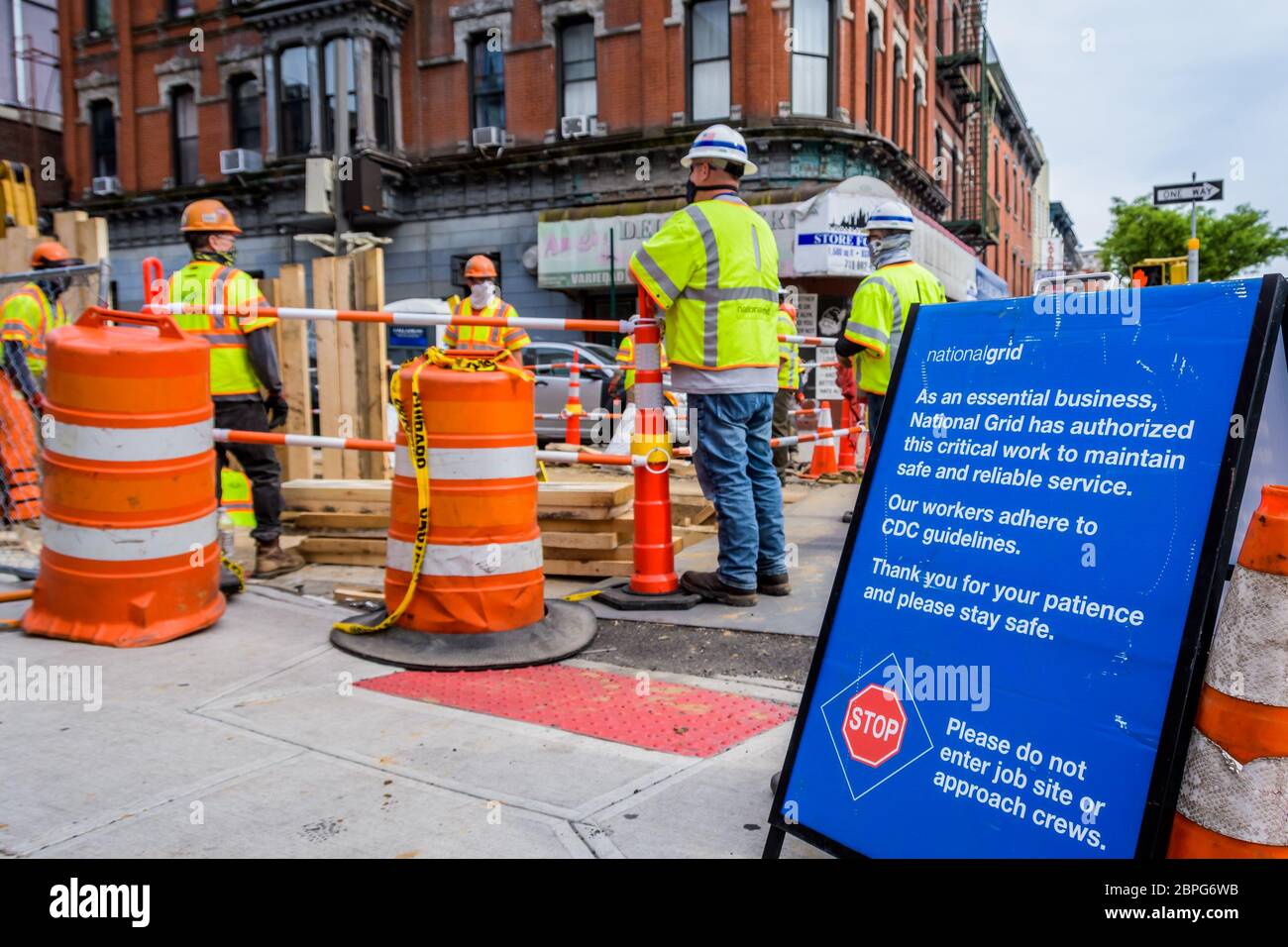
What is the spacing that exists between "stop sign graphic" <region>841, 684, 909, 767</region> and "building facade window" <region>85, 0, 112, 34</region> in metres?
34.1

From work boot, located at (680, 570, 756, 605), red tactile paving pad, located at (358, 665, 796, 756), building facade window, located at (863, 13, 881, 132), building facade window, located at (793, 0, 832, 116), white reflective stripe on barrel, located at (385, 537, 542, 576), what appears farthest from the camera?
building facade window, located at (863, 13, 881, 132)

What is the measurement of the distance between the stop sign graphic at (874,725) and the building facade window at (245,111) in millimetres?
28266

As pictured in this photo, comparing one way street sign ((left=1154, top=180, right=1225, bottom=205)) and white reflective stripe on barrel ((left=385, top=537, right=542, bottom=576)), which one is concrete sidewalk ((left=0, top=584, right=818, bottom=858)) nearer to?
white reflective stripe on barrel ((left=385, top=537, right=542, bottom=576))

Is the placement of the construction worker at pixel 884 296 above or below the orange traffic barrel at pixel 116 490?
above

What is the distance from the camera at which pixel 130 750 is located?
345 centimetres

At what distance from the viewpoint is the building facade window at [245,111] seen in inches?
1062

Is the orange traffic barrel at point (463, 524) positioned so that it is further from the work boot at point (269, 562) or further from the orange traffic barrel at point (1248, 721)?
the orange traffic barrel at point (1248, 721)

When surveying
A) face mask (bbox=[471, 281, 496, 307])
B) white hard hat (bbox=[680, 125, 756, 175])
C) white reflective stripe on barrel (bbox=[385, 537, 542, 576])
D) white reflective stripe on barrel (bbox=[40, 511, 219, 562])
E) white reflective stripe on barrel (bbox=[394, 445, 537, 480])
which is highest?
white hard hat (bbox=[680, 125, 756, 175])

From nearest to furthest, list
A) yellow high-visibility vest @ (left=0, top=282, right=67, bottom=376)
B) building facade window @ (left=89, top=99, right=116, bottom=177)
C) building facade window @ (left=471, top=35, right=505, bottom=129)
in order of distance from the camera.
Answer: yellow high-visibility vest @ (left=0, top=282, right=67, bottom=376)
building facade window @ (left=471, top=35, right=505, bottom=129)
building facade window @ (left=89, top=99, right=116, bottom=177)

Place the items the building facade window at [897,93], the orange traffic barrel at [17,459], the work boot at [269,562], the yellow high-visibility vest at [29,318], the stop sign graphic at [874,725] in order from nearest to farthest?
1. the stop sign graphic at [874,725]
2. the work boot at [269,562]
3. the yellow high-visibility vest at [29,318]
4. the orange traffic barrel at [17,459]
5. the building facade window at [897,93]

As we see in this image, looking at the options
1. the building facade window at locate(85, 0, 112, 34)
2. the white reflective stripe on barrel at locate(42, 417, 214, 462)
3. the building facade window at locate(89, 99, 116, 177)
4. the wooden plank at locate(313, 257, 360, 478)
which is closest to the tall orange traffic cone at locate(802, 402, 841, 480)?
the wooden plank at locate(313, 257, 360, 478)

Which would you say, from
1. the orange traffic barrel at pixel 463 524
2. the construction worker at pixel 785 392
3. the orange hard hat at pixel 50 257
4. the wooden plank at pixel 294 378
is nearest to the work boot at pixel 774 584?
the orange traffic barrel at pixel 463 524

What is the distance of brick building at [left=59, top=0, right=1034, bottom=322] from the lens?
21734 millimetres
